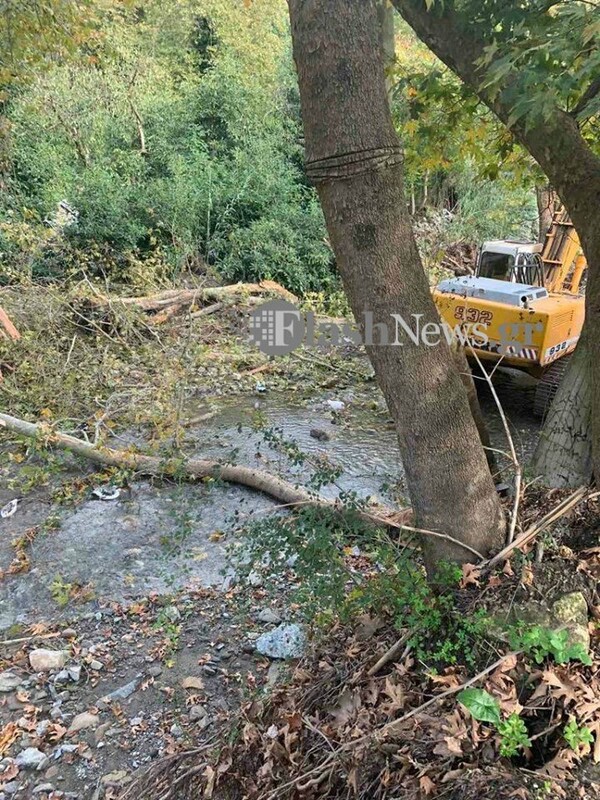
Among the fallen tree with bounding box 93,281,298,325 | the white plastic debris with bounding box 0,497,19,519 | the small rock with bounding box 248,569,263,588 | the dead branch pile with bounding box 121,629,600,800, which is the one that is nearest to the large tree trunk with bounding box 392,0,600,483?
the dead branch pile with bounding box 121,629,600,800

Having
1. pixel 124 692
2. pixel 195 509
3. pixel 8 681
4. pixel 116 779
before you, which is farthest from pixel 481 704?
pixel 195 509

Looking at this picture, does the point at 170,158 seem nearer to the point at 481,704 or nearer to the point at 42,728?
the point at 42,728

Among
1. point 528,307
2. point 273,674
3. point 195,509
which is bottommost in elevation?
point 195,509

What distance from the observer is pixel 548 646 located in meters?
1.79

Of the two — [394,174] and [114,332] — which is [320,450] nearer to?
[114,332]

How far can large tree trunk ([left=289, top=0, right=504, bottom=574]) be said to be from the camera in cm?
163

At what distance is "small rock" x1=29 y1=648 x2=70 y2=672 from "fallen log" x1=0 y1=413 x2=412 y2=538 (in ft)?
4.94

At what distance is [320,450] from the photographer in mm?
5539

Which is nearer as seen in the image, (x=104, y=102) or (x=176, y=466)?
(x=176, y=466)

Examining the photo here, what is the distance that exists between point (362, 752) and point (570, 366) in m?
1.90

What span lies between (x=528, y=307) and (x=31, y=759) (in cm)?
515

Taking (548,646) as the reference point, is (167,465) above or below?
below

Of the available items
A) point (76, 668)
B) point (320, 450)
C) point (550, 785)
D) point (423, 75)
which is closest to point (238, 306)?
point (320, 450)

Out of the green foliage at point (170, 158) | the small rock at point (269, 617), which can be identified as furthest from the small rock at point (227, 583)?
the green foliage at point (170, 158)
